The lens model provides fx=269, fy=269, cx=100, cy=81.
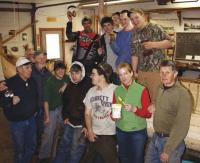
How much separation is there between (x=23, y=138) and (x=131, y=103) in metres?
1.60

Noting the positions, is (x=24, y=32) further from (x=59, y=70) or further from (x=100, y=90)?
(x=100, y=90)

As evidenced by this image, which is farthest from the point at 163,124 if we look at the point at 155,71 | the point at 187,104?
the point at 155,71

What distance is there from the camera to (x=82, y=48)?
4227 mm

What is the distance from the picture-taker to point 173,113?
8.13ft

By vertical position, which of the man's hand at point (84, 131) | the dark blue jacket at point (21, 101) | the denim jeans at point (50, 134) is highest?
the dark blue jacket at point (21, 101)

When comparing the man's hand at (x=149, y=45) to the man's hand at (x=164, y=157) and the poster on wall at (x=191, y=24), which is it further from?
the poster on wall at (x=191, y=24)

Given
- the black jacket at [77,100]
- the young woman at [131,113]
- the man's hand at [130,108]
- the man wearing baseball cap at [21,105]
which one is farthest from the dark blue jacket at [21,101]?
the man's hand at [130,108]

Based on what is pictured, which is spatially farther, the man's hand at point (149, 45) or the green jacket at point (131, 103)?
the man's hand at point (149, 45)

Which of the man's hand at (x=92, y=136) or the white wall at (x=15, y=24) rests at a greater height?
the white wall at (x=15, y=24)

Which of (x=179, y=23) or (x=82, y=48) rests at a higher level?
(x=179, y=23)

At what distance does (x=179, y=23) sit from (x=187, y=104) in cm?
527

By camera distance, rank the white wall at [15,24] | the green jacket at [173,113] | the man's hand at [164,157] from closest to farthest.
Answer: the green jacket at [173,113], the man's hand at [164,157], the white wall at [15,24]

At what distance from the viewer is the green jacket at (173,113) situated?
93.4 inches

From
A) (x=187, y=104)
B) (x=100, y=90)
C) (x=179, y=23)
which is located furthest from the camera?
(x=179, y=23)
